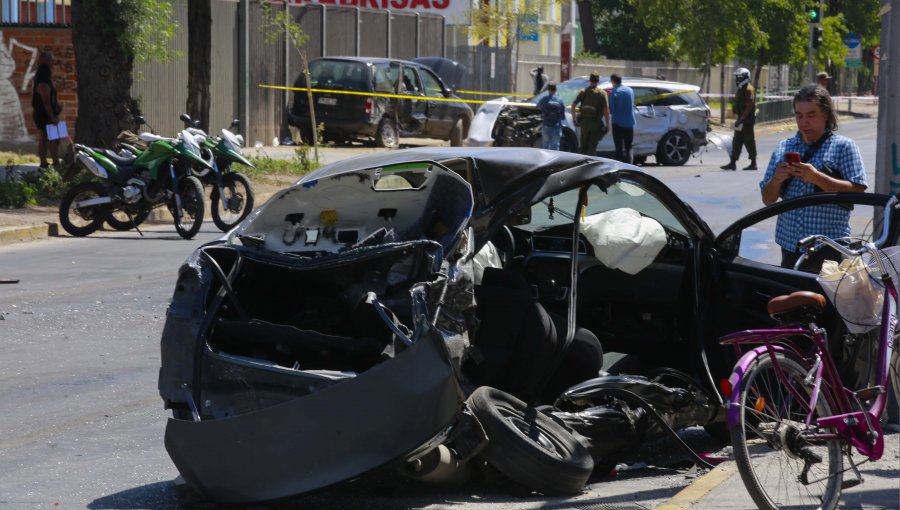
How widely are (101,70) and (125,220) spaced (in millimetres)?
3199

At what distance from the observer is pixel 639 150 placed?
88.2ft

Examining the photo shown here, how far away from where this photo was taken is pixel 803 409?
17.0 ft

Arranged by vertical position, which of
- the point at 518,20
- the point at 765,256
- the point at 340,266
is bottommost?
the point at 765,256

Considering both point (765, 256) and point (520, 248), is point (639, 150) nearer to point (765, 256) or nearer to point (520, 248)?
point (765, 256)

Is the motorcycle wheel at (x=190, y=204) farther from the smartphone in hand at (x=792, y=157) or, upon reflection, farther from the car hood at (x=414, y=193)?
the smartphone in hand at (x=792, y=157)

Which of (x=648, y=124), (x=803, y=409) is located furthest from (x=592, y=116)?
(x=803, y=409)

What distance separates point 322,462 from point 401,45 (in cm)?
3224

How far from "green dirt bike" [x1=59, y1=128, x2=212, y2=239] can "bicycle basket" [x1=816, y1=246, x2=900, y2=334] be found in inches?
438

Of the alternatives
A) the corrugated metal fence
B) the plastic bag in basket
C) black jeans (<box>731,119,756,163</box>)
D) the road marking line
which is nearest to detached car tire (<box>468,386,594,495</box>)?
the road marking line

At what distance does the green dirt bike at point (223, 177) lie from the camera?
16.2m

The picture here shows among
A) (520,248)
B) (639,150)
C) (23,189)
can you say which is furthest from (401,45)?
(520,248)

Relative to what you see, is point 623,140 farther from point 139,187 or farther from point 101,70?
point 139,187

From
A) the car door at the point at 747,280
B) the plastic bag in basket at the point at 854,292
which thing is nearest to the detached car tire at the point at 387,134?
the car door at the point at 747,280

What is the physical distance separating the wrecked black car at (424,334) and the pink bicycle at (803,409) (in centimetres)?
86
